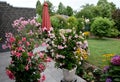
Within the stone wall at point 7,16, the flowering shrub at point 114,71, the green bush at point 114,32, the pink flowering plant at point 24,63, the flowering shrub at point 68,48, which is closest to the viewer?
the pink flowering plant at point 24,63

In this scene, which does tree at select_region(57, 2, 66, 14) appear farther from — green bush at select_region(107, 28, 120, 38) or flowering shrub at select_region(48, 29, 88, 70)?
flowering shrub at select_region(48, 29, 88, 70)

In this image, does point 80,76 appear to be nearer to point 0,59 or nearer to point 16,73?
point 16,73

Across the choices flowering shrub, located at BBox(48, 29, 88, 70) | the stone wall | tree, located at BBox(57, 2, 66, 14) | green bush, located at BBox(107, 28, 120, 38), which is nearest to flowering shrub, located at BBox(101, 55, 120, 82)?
flowering shrub, located at BBox(48, 29, 88, 70)

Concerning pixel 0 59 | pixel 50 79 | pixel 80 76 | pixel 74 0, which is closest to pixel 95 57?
pixel 80 76

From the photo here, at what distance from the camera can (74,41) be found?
14.5ft

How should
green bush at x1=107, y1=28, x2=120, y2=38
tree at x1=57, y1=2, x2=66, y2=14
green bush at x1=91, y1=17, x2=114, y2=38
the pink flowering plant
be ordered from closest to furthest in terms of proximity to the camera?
the pink flowering plant < green bush at x1=91, y1=17, x2=114, y2=38 < green bush at x1=107, y1=28, x2=120, y2=38 < tree at x1=57, y1=2, x2=66, y2=14

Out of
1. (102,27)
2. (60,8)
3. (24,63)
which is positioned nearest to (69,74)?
(24,63)

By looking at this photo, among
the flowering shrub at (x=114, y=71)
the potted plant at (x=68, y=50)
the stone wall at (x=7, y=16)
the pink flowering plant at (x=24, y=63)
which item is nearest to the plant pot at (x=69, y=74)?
the potted plant at (x=68, y=50)

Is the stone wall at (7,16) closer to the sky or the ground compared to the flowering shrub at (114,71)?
closer to the sky

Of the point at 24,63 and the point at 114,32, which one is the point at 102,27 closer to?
the point at 114,32

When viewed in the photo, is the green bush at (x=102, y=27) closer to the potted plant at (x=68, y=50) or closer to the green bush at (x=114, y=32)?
the green bush at (x=114, y=32)

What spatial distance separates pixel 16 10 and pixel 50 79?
4646mm

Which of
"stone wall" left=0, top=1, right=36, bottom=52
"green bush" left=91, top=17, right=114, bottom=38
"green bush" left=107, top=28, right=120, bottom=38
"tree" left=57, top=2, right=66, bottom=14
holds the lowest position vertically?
"green bush" left=107, top=28, right=120, bottom=38

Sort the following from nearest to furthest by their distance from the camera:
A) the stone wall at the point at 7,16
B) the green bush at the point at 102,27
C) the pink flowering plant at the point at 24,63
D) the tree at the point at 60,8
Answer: the pink flowering plant at the point at 24,63 < the stone wall at the point at 7,16 < the green bush at the point at 102,27 < the tree at the point at 60,8
